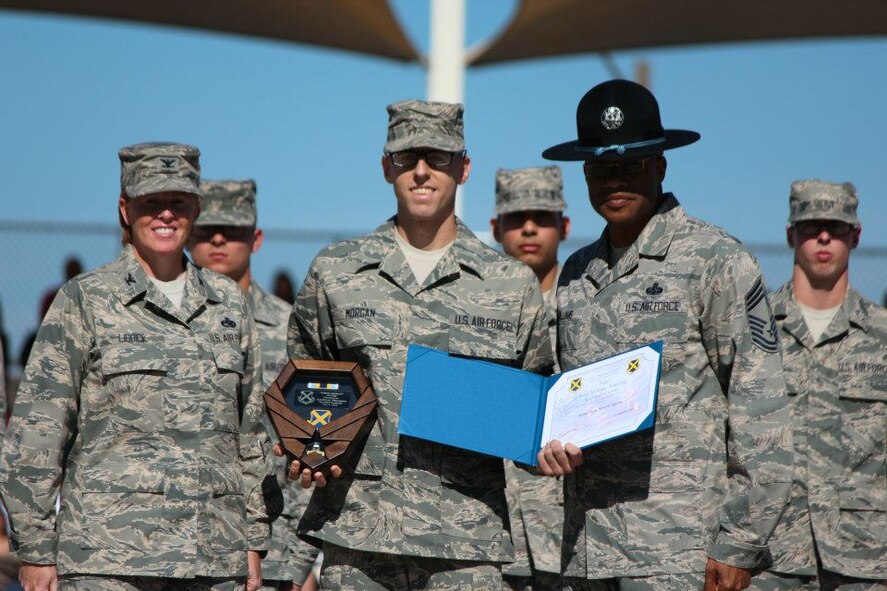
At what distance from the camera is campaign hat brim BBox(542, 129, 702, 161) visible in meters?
5.46

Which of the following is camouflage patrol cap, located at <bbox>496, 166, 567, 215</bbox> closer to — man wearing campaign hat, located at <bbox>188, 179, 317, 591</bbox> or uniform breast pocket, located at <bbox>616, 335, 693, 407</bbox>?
man wearing campaign hat, located at <bbox>188, 179, 317, 591</bbox>

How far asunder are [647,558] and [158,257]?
222cm

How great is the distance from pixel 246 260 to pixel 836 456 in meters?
Answer: 3.41

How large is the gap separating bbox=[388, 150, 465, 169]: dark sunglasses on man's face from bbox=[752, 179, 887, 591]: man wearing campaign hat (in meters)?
2.70

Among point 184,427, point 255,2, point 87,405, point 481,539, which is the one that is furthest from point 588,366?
point 255,2

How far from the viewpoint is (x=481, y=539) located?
5594 millimetres

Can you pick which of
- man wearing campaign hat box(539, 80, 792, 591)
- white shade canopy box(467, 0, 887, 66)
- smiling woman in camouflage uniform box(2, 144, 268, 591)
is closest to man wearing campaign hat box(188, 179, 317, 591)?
smiling woman in camouflage uniform box(2, 144, 268, 591)

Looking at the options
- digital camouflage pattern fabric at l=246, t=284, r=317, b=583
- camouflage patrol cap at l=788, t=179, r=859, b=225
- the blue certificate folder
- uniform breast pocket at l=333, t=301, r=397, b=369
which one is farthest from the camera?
camouflage patrol cap at l=788, t=179, r=859, b=225

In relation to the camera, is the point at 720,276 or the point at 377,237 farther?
the point at 377,237

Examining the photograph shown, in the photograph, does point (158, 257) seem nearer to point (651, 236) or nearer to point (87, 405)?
point (87, 405)

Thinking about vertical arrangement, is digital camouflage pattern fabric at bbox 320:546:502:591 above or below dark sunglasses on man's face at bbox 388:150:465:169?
below

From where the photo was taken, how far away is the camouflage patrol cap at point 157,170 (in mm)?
5867

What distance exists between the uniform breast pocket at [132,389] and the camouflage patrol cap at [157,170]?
2.14 ft

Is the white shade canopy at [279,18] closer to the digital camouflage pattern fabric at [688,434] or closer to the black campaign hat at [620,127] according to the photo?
the black campaign hat at [620,127]
